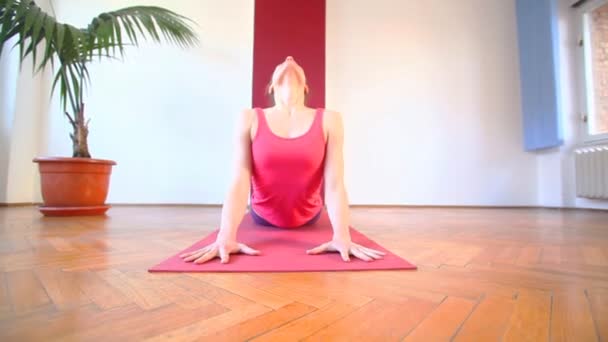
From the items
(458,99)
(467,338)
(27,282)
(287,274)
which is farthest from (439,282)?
(458,99)

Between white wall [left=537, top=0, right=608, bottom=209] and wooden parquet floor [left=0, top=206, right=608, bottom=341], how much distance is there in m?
3.11

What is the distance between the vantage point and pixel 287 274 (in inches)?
31.3

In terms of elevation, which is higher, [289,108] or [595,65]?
[595,65]

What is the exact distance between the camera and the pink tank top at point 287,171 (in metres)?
1.17

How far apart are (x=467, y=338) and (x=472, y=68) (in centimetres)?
417

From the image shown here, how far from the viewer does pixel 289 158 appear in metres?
1.20

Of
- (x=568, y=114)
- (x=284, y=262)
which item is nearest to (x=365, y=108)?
(x=568, y=114)

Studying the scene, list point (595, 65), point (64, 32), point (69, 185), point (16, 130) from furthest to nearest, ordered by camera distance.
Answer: point (595, 65)
point (16, 130)
point (69, 185)
point (64, 32)

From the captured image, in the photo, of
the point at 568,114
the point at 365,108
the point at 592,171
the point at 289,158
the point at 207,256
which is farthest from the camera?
the point at 365,108

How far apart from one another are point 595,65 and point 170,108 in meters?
5.15

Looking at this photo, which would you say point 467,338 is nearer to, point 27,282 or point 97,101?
point 27,282

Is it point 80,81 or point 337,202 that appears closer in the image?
point 337,202

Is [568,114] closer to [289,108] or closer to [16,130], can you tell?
[289,108]

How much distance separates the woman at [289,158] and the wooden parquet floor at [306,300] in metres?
0.24
